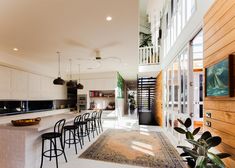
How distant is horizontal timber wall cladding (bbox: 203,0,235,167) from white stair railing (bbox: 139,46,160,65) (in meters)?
4.84

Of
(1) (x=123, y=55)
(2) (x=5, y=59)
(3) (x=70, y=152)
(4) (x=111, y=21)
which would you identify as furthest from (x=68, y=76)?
(4) (x=111, y=21)

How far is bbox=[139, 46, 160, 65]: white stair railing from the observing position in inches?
282

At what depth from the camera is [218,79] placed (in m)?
1.88

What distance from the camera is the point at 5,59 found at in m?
4.64

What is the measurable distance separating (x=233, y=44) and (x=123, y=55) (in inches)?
142

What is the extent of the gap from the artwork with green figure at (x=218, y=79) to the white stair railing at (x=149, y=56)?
16.4ft

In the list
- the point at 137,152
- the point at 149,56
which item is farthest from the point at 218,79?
the point at 149,56

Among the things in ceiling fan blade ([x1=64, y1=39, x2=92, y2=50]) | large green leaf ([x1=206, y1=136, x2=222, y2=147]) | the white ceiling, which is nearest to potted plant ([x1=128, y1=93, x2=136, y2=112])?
the white ceiling

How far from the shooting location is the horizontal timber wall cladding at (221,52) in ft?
5.42

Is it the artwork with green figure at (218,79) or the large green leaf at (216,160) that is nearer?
the large green leaf at (216,160)

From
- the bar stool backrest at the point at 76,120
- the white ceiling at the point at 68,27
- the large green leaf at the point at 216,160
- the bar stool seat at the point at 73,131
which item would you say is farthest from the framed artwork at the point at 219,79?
the bar stool backrest at the point at 76,120

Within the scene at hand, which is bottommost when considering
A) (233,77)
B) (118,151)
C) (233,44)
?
(118,151)

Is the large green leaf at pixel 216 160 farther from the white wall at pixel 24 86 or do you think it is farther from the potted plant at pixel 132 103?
the potted plant at pixel 132 103

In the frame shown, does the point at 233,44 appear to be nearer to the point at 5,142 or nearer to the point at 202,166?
the point at 202,166
